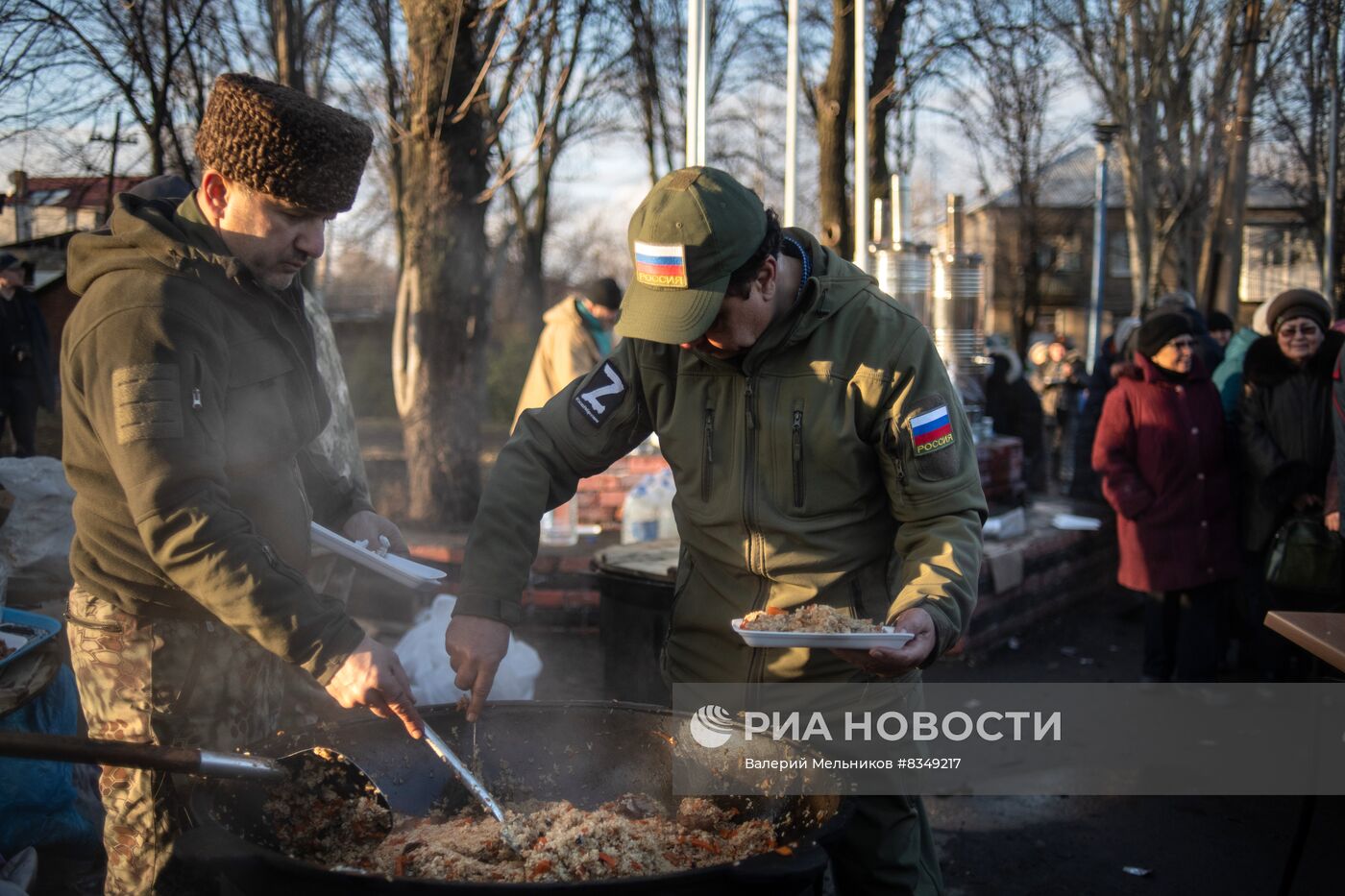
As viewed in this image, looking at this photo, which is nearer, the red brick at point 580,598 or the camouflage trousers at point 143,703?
the camouflage trousers at point 143,703

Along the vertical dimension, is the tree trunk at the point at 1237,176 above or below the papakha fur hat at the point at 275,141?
above

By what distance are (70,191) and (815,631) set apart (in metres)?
5.36

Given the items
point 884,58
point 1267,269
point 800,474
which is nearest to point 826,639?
point 800,474

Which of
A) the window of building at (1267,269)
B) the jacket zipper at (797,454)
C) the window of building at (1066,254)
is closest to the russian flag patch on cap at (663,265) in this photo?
the jacket zipper at (797,454)

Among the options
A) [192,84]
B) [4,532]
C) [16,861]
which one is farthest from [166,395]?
[192,84]

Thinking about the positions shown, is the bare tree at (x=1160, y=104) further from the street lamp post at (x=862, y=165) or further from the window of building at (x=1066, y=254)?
the window of building at (x=1066, y=254)

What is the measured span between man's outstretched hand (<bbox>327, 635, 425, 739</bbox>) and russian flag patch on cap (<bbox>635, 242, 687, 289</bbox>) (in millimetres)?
929

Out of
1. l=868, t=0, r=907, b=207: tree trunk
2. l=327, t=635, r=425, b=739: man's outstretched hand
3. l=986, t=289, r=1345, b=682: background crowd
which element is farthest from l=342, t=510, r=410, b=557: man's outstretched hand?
l=868, t=0, r=907, b=207: tree trunk

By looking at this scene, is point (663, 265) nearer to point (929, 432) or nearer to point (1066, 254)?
point (929, 432)

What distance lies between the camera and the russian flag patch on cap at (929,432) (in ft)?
7.84

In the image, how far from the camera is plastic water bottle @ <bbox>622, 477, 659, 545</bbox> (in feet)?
21.6

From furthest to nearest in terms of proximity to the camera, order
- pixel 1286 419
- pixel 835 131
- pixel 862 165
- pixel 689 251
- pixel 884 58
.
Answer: pixel 884 58
pixel 835 131
pixel 862 165
pixel 1286 419
pixel 689 251

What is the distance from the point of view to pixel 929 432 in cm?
239

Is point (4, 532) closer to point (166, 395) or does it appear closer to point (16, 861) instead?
point (16, 861)
